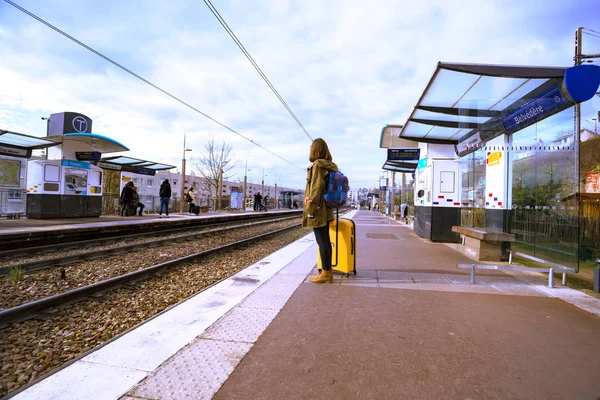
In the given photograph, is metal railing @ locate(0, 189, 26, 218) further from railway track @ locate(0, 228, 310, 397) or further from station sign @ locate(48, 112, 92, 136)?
railway track @ locate(0, 228, 310, 397)

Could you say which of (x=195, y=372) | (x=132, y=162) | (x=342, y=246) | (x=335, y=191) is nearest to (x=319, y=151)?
(x=335, y=191)

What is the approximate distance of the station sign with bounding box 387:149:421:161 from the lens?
44.4 feet

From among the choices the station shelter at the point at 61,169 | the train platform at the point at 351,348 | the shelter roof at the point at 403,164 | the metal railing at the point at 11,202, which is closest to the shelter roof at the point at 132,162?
the station shelter at the point at 61,169

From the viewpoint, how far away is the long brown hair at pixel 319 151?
477cm

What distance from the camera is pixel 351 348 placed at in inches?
105

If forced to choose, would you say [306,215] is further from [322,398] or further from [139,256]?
[139,256]

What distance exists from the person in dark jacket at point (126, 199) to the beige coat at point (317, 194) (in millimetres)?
15146

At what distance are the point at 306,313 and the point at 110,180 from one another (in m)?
22.9

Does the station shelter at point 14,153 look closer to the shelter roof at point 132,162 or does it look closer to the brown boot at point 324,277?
the shelter roof at point 132,162

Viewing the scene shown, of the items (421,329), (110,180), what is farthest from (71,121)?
(421,329)

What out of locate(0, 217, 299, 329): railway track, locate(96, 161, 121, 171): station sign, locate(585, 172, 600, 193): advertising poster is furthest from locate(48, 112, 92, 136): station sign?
locate(585, 172, 600, 193): advertising poster

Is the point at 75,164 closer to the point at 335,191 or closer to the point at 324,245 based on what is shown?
the point at 324,245

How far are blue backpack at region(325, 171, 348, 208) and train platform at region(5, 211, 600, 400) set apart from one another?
3.90 ft

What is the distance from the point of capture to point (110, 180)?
22.2m
